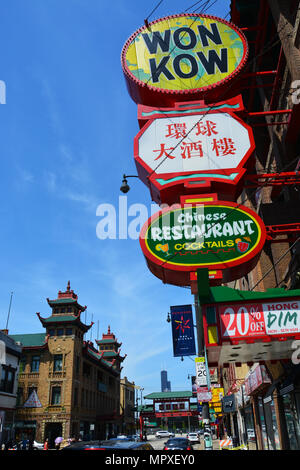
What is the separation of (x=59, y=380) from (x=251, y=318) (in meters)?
41.8

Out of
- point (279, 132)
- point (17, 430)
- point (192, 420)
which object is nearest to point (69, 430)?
point (17, 430)

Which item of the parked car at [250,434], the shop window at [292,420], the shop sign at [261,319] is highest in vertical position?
the shop sign at [261,319]

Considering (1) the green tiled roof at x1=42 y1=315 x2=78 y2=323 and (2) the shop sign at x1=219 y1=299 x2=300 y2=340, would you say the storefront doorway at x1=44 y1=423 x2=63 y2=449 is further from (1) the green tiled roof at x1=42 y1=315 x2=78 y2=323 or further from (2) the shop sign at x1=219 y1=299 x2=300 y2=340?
(2) the shop sign at x1=219 y1=299 x2=300 y2=340

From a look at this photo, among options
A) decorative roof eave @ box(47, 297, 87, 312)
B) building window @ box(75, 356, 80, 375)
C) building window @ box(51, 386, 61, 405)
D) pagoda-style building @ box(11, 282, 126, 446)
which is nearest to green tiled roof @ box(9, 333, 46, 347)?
pagoda-style building @ box(11, 282, 126, 446)

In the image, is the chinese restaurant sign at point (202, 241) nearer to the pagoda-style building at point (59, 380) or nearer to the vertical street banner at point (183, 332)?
the vertical street banner at point (183, 332)

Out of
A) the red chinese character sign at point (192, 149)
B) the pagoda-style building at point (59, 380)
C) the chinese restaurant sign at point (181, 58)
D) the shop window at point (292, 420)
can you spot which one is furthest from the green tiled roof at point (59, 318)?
the red chinese character sign at point (192, 149)

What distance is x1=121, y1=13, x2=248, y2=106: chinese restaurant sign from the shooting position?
1259cm

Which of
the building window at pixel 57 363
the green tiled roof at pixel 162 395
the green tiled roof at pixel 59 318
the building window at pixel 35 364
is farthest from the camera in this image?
the green tiled roof at pixel 162 395

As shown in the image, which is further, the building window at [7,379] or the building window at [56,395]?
the building window at [56,395]

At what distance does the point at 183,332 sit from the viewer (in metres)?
19.0

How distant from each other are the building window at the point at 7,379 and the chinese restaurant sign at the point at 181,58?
29093 mm

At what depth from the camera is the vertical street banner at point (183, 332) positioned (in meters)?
18.3

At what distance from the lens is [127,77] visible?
1277 cm

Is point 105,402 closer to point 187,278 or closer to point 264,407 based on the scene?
point 264,407
